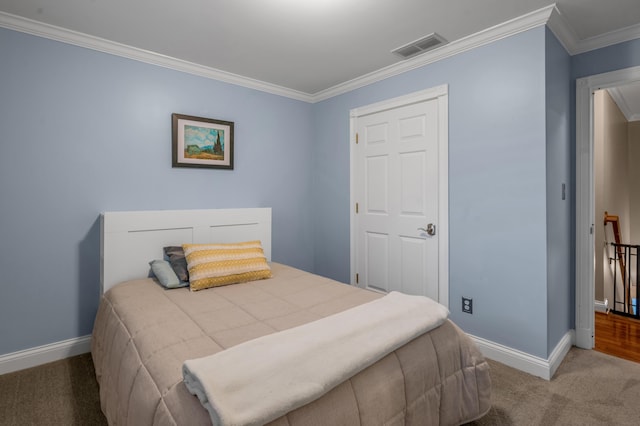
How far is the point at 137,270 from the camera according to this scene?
262 cm

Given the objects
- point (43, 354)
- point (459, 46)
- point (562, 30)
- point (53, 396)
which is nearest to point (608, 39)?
point (562, 30)

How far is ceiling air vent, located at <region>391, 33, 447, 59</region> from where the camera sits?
2.53m

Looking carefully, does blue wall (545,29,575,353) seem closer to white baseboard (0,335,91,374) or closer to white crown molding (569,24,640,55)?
Result: white crown molding (569,24,640,55)

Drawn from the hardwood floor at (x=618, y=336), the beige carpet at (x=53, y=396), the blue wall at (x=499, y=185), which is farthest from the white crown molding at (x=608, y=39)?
the beige carpet at (x=53, y=396)

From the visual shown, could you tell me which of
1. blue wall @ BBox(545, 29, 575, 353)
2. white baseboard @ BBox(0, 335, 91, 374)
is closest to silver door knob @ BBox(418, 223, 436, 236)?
blue wall @ BBox(545, 29, 575, 353)

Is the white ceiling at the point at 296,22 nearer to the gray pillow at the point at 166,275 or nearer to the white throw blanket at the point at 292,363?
the gray pillow at the point at 166,275

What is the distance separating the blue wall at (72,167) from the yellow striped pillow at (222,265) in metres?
0.72

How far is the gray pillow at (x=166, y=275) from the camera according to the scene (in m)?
2.34

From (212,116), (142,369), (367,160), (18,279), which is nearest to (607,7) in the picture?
(367,160)

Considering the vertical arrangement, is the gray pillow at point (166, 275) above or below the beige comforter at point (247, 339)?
→ above

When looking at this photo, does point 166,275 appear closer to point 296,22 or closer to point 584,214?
point 296,22

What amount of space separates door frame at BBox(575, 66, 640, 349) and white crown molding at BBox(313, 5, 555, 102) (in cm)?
80

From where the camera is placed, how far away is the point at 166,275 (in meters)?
2.38

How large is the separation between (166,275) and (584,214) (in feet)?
10.8
